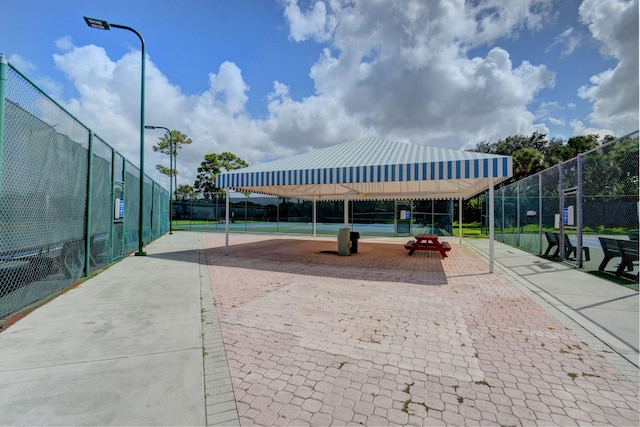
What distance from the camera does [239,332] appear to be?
3939 millimetres

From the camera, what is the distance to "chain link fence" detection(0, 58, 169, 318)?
3846 mm

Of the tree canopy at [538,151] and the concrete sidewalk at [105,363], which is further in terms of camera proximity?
the tree canopy at [538,151]

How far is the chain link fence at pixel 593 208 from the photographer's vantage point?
723 cm

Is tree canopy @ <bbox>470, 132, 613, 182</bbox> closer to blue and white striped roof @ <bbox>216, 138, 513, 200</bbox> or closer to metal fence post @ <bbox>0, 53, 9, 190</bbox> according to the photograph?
blue and white striped roof @ <bbox>216, 138, 513, 200</bbox>

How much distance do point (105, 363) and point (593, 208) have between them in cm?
1187

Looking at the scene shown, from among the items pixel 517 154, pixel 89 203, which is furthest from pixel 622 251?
pixel 517 154

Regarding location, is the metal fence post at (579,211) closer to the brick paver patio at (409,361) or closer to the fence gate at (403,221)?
the brick paver patio at (409,361)

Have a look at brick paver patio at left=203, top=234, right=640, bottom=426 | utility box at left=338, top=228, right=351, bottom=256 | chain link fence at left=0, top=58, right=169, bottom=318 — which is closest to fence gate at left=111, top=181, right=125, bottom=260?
chain link fence at left=0, top=58, right=169, bottom=318

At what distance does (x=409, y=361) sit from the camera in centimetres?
320

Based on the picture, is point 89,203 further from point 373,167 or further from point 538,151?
point 538,151

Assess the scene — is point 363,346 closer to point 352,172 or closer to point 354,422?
point 354,422

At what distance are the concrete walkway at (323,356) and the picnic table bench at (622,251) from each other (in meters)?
1.00

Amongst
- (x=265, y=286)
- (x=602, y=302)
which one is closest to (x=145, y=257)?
(x=265, y=286)

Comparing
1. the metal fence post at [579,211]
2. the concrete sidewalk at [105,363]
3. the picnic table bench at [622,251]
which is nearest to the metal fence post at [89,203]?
the concrete sidewalk at [105,363]
